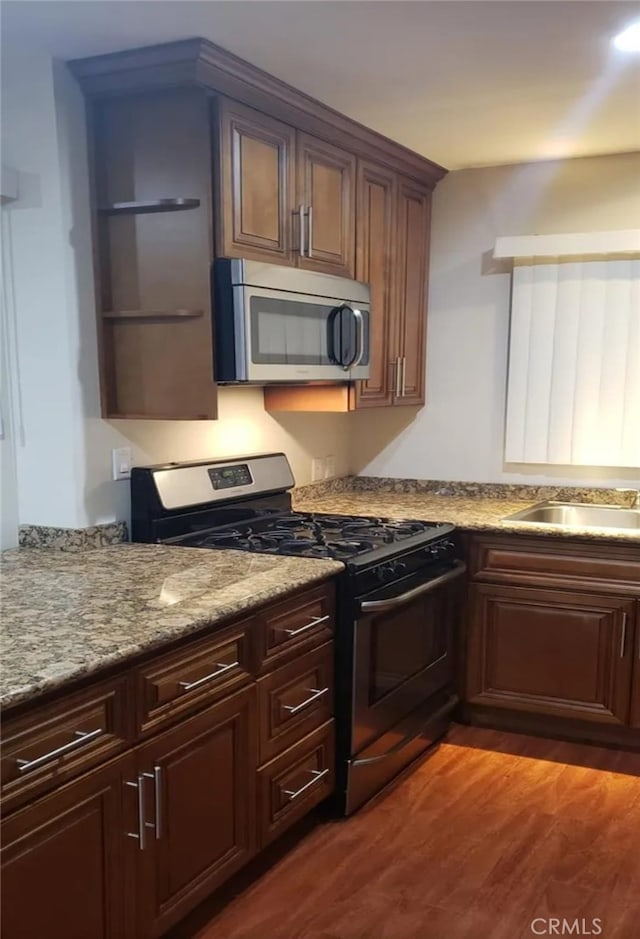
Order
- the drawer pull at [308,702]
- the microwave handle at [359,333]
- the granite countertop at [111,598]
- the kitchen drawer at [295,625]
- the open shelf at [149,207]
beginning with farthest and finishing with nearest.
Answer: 1. the microwave handle at [359,333]
2. the open shelf at [149,207]
3. the drawer pull at [308,702]
4. the kitchen drawer at [295,625]
5. the granite countertop at [111,598]

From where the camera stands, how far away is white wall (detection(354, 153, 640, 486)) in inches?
132

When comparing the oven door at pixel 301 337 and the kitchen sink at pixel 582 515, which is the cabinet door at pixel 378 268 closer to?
the oven door at pixel 301 337

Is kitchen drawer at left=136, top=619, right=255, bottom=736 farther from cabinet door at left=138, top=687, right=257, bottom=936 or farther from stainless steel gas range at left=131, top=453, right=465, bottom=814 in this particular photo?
stainless steel gas range at left=131, top=453, right=465, bottom=814

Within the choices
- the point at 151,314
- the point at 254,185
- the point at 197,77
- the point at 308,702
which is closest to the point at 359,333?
the point at 254,185

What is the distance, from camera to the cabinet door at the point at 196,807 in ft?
5.72

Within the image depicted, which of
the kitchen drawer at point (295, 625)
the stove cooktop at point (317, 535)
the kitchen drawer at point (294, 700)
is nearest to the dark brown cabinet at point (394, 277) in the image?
the stove cooktop at point (317, 535)

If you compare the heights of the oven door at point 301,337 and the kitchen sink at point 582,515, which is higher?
the oven door at point 301,337

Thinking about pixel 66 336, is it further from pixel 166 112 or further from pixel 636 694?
pixel 636 694

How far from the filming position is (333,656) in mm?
2418

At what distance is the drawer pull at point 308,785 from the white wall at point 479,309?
172 cm

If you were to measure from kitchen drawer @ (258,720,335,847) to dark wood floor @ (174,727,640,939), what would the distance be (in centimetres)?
15

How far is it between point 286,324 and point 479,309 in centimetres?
137

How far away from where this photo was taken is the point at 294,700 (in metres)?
2.23

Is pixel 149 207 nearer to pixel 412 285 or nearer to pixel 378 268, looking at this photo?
pixel 378 268
